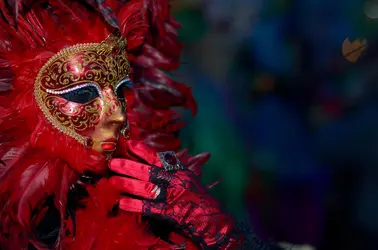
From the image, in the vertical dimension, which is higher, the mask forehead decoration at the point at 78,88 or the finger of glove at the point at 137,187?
the mask forehead decoration at the point at 78,88

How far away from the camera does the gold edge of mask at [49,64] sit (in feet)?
4.35

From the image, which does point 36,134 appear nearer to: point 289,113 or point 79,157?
point 79,157

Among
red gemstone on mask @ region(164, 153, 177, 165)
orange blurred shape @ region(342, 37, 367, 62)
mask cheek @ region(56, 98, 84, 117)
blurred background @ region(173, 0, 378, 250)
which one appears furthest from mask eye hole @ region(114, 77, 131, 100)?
orange blurred shape @ region(342, 37, 367, 62)

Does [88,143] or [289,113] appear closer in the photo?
[88,143]

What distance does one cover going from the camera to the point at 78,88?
4.33 ft

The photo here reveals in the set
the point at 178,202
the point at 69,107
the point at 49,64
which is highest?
the point at 49,64

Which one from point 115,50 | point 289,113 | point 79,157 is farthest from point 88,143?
point 289,113

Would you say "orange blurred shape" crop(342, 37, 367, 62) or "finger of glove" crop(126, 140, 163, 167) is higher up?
"orange blurred shape" crop(342, 37, 367, 62)

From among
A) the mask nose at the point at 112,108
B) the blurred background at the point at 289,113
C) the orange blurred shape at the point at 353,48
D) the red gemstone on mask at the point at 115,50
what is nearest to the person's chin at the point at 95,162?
the mask nose at the point at 112,108

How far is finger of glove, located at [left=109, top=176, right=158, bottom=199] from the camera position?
1303 millimetres

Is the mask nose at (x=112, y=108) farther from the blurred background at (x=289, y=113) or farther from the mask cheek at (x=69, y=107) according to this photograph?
the blurred background at (x=289, y=113)

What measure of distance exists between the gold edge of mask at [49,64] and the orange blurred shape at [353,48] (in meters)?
1.13

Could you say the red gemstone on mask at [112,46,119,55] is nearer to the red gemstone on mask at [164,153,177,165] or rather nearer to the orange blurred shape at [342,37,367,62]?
the red gemstone on mask at [164,153,177,165]

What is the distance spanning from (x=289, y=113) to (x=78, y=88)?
3.92 feet
